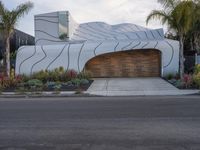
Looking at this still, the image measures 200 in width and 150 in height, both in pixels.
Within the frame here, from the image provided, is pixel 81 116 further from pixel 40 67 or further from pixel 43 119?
pixel 40 67

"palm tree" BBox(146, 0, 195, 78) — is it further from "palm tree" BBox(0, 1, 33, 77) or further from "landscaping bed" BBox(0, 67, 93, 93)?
"palm tree" BBox(0, 1, 33, 77)

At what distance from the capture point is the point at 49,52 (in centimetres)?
3434

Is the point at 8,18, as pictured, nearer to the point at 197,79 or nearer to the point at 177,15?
the point at 177,15

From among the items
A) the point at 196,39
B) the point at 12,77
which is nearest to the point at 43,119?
the point at 12,77

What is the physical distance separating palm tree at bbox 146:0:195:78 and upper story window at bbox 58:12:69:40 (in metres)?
22.1

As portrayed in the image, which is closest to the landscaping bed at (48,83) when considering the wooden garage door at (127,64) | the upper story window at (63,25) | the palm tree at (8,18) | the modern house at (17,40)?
the palm tree at (8,18)

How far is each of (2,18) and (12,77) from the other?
4.43 meters

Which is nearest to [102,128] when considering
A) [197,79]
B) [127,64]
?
[197,79]

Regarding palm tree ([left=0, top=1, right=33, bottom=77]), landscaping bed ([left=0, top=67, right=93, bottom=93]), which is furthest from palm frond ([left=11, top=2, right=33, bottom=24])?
landscaping bed ([left=0, top=67, right=93, bottom=93])

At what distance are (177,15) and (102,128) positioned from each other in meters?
17.9

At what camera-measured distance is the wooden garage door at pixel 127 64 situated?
34.7 m

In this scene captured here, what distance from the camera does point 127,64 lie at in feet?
115

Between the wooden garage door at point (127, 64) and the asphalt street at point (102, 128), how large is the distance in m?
20.5

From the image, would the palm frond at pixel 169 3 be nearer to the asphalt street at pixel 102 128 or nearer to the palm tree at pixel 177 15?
the palm tree at pixel 177 15
